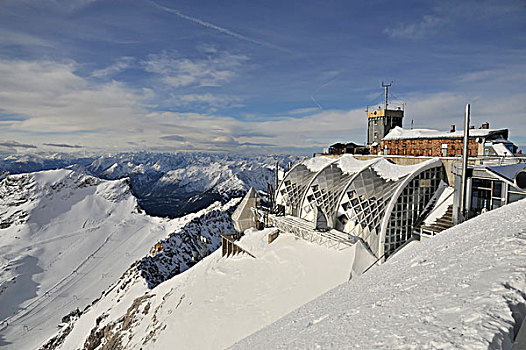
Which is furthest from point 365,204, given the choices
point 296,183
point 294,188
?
point 296,183

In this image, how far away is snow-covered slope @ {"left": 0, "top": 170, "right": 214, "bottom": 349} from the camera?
68.2 m

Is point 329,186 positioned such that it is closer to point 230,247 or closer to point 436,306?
point 230,247

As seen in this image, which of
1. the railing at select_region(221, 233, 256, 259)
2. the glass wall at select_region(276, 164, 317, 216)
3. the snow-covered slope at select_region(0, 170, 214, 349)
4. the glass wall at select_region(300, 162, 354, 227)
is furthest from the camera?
the snow-covered slope at select_region(0, 170, 214, 349)

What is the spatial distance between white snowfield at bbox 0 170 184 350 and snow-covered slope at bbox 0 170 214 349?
0.64ft

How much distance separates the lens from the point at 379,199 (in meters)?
19.8

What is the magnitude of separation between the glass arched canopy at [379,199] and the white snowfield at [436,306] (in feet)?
37.6

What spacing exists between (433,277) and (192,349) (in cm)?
1564

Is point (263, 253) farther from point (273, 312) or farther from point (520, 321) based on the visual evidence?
point (520, 321)

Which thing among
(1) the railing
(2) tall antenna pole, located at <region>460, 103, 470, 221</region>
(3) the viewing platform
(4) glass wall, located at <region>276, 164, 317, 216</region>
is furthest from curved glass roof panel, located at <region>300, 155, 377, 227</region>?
(2) tall antenna pole, located at <region>460, 103, 470, 221</region>

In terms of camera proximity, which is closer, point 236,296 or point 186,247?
point 236,296

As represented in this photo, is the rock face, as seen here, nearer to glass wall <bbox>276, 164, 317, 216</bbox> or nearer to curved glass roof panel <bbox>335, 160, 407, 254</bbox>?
glass wall <bbox>276, 164, 317, 216</bbox>

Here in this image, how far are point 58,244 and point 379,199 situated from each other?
122 meters

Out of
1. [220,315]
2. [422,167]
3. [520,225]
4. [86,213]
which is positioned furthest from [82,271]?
[520,225]

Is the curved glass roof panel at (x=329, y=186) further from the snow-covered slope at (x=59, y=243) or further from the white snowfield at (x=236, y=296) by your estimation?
the snow-covered slope at (x=59, y=243)
